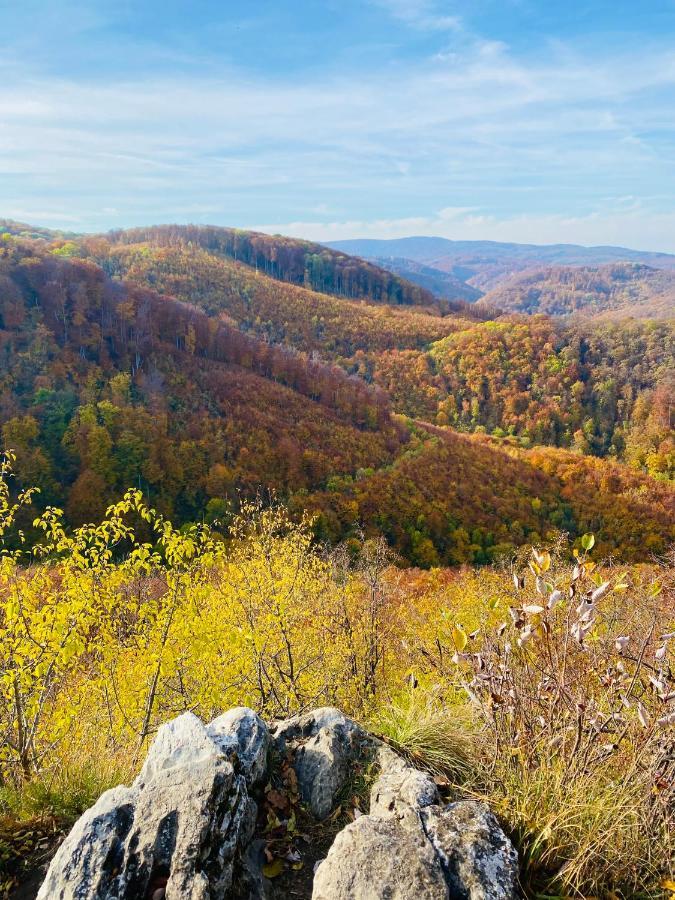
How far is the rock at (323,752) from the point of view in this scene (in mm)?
5008

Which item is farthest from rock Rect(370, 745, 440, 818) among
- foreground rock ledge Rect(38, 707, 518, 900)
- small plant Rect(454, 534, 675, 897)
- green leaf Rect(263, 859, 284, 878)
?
green leaf Rect(263, 859, 284, 878)

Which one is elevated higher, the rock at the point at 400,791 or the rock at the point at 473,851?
the rock at the point at 473,851

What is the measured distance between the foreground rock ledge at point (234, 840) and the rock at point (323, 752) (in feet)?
0.08

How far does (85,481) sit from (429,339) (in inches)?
4810

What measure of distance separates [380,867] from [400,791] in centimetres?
91

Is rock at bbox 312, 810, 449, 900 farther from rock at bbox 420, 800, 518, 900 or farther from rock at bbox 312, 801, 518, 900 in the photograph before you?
rock at bbox 420, 800, 518, 900

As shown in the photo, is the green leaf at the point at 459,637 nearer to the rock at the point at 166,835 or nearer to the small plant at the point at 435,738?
the small plant at the point at 435,738

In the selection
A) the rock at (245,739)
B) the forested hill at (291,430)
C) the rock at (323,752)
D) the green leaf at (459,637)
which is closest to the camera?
the green leaf at (459,637)

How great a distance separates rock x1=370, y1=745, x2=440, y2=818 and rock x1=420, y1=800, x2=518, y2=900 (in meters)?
0.17

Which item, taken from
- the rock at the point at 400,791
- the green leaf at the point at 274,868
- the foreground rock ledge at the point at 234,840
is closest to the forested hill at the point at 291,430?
the foreground rock ledge at the point at 234,840

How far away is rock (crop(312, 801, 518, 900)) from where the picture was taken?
3559 mm

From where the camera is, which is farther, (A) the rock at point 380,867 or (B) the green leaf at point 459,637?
(A) the rock at point 380,867

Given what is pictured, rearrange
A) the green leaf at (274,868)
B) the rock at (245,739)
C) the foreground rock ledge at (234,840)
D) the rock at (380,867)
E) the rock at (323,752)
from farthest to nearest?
the rock at (323,752) → the rock at (245,739) → the green leaf at (274,868) → the foreground rock ledge at (234,840) → the rock at (380,867)

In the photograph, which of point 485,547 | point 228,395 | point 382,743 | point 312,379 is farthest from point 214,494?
point 382,743
